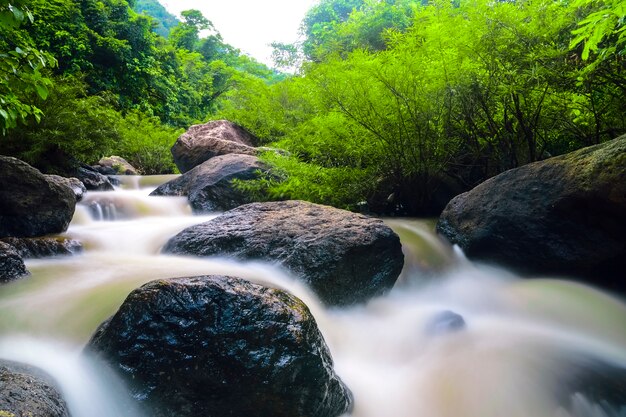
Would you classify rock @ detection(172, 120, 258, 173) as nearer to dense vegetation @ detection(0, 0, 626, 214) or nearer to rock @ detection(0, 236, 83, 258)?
dense vegetation @ detection(0, 0, 626, 214)

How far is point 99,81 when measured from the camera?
636 inches

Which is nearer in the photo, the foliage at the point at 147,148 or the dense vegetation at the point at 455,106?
the dense vegetation at the point at 455,106

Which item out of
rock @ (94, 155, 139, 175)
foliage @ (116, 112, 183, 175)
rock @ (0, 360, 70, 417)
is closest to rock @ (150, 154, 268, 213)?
rock @ (0, 360, 70, 417)

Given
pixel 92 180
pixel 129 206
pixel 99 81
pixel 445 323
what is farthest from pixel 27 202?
pixel 99 81

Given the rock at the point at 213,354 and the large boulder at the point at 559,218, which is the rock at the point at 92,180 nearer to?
the rock at the point at 213,354

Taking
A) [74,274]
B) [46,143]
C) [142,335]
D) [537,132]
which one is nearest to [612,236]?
[537,132]

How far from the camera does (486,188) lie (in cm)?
456

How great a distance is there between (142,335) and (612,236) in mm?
4177

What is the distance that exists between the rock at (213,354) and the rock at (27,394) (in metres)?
0.26

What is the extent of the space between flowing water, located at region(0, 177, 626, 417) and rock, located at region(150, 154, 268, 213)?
1872mm

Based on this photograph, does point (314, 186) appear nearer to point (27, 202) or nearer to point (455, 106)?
point (455, 106)

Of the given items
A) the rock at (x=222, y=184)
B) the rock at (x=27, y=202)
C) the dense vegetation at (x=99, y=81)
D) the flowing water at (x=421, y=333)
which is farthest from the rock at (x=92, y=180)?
the flowing water at (x=421, y=333)

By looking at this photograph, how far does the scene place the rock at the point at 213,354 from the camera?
6.15 ft

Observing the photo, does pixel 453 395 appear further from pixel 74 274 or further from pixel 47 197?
pixel 47 197
